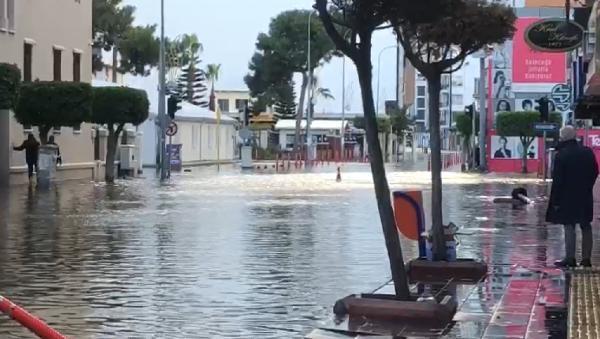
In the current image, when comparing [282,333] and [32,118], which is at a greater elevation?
[32,118]

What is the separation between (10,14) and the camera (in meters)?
40.1

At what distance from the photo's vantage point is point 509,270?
14242 millimetres

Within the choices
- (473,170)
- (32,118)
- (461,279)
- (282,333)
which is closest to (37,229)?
(461,279)

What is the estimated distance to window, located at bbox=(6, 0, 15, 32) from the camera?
131 feet

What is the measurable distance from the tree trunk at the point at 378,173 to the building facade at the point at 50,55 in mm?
30246

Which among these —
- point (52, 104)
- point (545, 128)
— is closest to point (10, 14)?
point (52, 104)

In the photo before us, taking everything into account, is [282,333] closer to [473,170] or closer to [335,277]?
[335,277]

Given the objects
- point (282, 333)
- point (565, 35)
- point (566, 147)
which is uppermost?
point (565, 35)

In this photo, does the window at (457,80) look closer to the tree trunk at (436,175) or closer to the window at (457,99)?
the window at (457,99)

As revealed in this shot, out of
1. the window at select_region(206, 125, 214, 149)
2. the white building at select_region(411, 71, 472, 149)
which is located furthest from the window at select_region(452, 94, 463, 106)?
the window at select_region(206, 125, 214, 149)

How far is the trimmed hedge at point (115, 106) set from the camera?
43.3 m

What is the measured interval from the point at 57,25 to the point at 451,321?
3758 centimetres

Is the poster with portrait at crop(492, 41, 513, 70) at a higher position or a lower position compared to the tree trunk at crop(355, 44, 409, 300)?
higher

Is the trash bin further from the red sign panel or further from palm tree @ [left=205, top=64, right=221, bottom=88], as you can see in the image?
palm tree @ [left=205, top=64, right=221, bottom=88]
